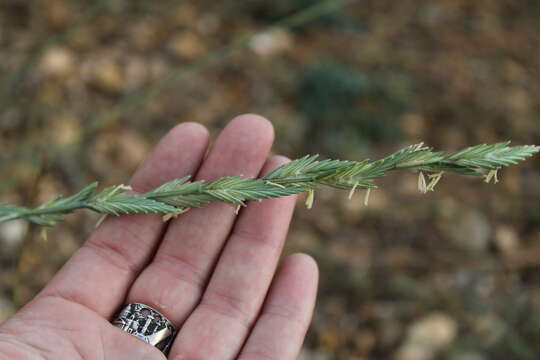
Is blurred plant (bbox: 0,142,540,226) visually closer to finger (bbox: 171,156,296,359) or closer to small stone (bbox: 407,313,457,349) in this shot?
finger (bbox: 171,156,296,359)

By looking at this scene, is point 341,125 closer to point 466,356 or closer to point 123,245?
point 466,356

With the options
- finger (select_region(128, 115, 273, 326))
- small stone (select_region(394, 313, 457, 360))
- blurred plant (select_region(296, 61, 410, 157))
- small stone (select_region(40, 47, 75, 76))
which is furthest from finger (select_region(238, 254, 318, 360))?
small stone (select_region(40, 47, 75, 76))

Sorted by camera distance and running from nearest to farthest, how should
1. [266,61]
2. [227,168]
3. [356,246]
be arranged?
[227,168], [356,246], [266,61]

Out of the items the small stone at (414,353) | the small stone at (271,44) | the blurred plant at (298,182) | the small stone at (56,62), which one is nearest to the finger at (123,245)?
the blurred plant at (298,182)

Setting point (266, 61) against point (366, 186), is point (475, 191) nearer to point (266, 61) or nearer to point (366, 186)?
point (266, 61)

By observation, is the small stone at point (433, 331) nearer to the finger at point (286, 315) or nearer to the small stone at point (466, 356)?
the small stone at point (466, 356)

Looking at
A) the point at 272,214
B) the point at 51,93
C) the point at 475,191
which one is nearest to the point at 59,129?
the point at 51,93
